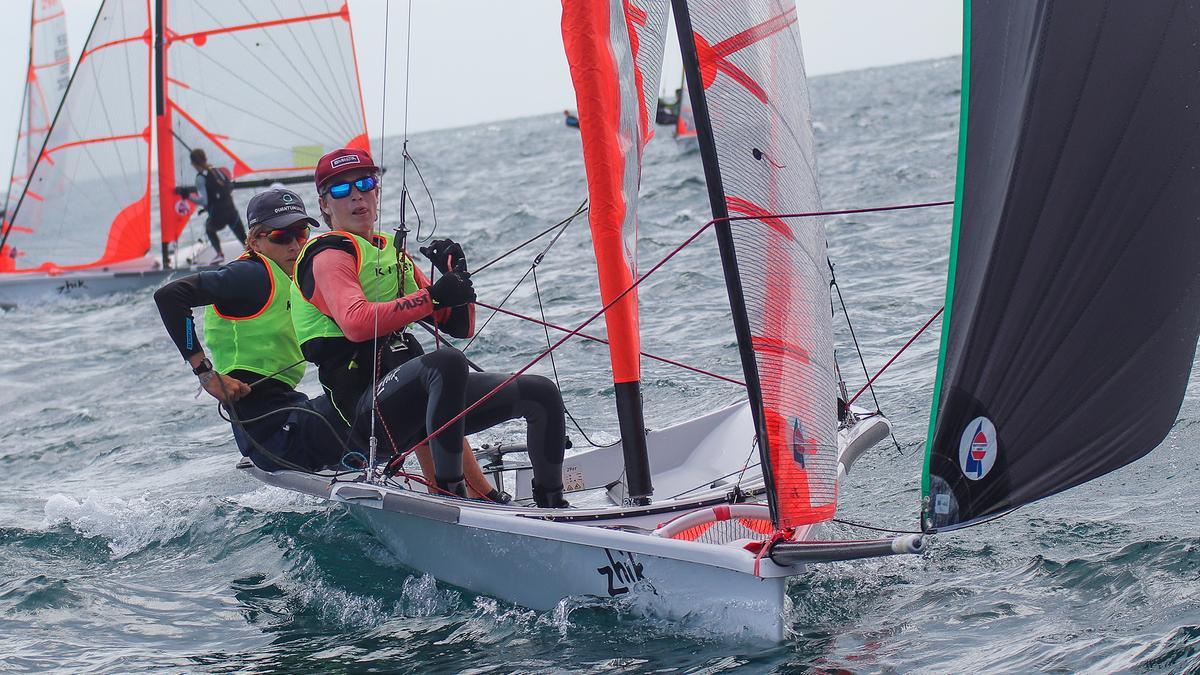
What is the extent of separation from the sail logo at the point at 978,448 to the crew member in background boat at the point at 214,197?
1038 cm

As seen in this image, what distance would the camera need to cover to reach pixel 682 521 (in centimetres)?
342

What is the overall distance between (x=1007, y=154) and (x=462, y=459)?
188 centimetres

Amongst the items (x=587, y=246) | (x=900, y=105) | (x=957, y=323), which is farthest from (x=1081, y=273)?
(x=900, y=105)

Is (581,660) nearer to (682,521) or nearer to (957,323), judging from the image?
(682,521)

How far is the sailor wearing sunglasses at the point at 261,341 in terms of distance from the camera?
13.5 feet

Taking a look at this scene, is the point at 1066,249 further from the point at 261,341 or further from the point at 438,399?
the point at 261,341

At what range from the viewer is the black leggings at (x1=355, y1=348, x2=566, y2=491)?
3.69m

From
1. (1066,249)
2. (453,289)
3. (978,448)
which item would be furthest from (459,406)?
(1066,249)

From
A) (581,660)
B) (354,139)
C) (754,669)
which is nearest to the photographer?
(754,669)

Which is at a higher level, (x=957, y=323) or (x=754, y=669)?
(x=957, y=323)

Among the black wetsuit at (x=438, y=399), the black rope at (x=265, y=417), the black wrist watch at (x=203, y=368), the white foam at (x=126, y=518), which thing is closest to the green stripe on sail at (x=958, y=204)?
the black wetsuit at (x=438, y=399)

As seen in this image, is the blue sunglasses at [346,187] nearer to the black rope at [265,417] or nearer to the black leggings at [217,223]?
the black rope at [265,417]

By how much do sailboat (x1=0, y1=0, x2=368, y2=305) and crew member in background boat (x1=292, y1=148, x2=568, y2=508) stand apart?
28.6ft

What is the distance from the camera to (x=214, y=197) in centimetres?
1232
